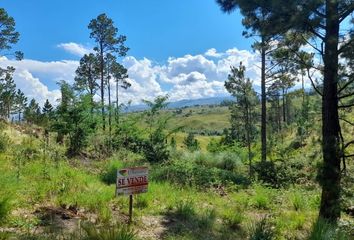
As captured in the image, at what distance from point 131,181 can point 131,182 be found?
2cm

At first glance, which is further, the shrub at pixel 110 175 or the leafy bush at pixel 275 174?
the leafy bush at pixel 275 174

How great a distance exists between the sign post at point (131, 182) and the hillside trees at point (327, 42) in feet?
11.2

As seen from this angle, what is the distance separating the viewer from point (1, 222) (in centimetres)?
551

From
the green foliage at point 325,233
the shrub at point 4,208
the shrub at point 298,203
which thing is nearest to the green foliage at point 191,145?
the shrub at point 298,203

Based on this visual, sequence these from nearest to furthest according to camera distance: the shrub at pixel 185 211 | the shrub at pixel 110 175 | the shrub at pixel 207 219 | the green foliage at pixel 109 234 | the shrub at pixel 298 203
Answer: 1. the green foliage at pixel 109 234
2. the shrub at pixel 207 219
3. the shrub at pixel 185 211
4. the shrub at pixel 298 203
5. the shrub at pixel 110 175

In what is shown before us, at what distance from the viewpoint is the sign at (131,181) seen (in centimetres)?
605

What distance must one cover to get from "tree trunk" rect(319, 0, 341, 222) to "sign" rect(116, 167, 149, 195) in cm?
342

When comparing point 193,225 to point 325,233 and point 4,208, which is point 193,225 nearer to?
point 325,233

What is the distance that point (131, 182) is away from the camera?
6.25 m

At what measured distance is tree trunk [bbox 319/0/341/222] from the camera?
721cm

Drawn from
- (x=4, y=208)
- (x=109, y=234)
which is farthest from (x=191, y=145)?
(x=109, y=234)

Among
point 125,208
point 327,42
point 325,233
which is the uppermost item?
point 327,42

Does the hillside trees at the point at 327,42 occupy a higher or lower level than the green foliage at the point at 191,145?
higher

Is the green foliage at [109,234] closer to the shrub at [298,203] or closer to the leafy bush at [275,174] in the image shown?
the shrub at [298,203]
